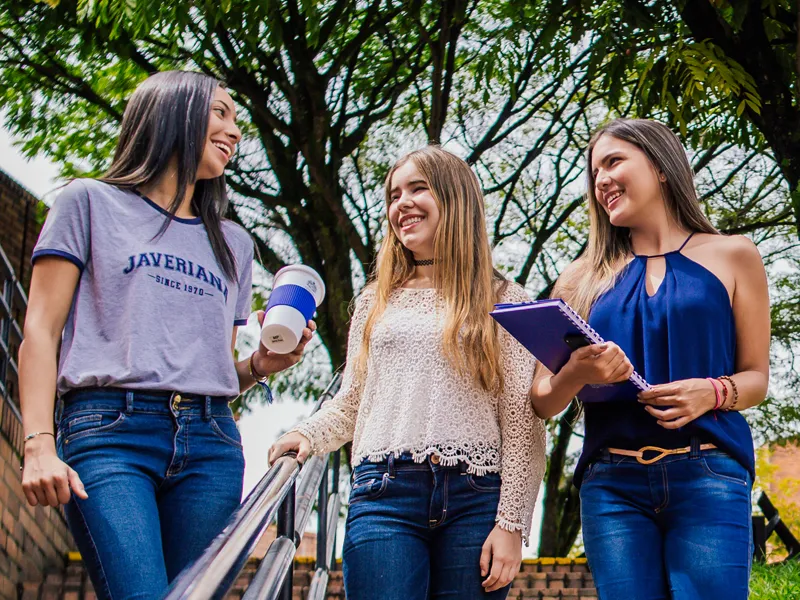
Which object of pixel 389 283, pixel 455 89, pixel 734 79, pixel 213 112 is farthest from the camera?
pixel 455 89

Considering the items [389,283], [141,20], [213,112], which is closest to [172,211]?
[213,112]

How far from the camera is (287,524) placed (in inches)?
104

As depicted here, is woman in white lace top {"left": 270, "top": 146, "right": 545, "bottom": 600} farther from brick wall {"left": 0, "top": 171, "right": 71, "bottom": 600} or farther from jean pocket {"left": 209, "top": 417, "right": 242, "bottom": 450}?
brick wall {"left": 0, "top": 171, "right": 71, "bottom": 600}

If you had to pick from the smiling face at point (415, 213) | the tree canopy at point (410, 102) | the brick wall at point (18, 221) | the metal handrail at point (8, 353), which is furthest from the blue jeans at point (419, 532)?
the brick wall at point (18, 221)

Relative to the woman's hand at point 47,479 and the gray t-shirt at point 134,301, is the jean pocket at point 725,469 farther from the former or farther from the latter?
the woman's hand at point 47,479

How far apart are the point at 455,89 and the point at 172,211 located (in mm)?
8235

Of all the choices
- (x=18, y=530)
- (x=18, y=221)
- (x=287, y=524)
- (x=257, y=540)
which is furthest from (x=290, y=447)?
(x=18, y=221)

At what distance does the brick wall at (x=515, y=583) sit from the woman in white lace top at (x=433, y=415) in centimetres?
284

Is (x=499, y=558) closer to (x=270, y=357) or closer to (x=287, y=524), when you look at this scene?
(x=287, y=524)

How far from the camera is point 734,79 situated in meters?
4.26

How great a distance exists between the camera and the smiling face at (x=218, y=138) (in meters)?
2.71

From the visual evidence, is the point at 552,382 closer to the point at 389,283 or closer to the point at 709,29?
the point at 389,283

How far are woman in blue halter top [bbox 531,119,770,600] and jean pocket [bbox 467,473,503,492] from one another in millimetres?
208

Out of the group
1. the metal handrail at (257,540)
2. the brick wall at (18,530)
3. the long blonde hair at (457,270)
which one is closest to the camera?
the metal handrail at (257,540)
